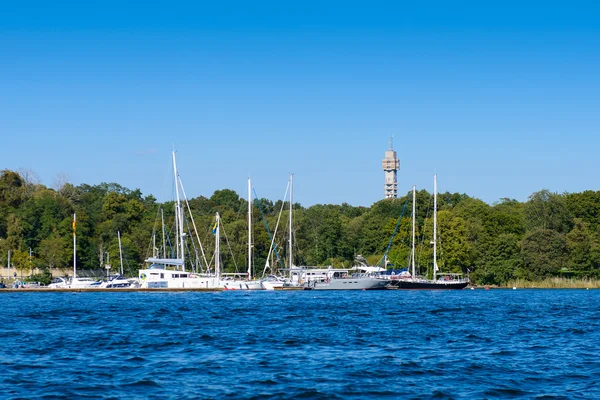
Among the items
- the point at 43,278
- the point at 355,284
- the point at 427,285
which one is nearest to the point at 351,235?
the point at 355,284

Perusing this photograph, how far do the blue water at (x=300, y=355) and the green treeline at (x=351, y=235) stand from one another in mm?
69730

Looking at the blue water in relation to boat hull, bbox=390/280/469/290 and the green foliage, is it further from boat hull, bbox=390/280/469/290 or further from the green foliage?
the green foliage

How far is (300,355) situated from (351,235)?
119 meters

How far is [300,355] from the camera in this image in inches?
1388

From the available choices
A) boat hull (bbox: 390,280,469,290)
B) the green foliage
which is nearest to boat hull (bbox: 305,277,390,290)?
boat hull (bbox: 390,280,469,290)

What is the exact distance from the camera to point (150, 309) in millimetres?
66500

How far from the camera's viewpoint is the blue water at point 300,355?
2744cm

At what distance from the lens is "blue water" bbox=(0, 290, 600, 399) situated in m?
27.4

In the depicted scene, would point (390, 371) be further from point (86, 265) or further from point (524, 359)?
point (86, 265)

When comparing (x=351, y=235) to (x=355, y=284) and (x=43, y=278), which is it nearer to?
(x=355, y=284)

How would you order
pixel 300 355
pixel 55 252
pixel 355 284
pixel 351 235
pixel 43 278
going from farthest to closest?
pixel 351 235
pixel 55 252
pixel 43 278
pixel 355 284
pixel 300 355

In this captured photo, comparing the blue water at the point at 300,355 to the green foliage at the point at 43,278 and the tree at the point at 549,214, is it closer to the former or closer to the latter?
Answer: the green foliage at the point at 43,278

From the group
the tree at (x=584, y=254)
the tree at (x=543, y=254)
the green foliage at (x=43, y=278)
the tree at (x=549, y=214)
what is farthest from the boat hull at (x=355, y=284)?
the green foliage at (x=43, y=278)

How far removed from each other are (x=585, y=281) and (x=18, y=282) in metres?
78.8
